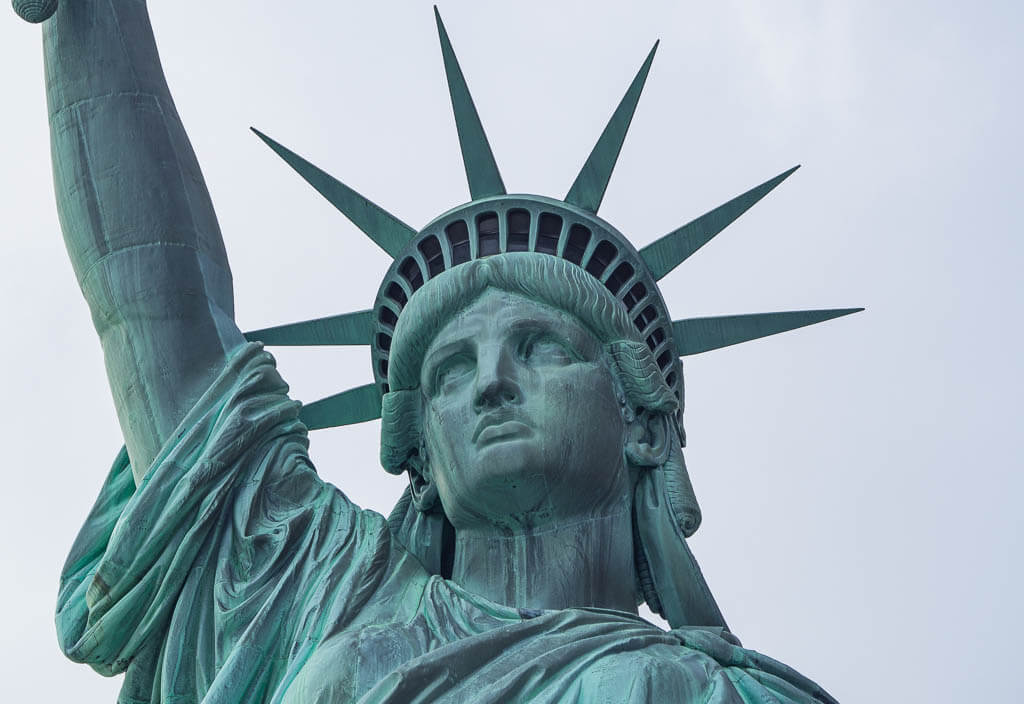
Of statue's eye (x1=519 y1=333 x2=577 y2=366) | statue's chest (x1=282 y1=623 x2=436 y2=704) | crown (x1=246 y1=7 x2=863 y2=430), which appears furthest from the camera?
crown (x1=246 y1=7 x2=863 y2=430)

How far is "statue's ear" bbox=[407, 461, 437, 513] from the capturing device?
37.7ft

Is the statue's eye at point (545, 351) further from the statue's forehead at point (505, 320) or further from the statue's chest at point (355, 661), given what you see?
the statue's chest at point (355, 661)

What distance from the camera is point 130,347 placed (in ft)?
36.8

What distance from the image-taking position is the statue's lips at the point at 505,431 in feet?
34.9

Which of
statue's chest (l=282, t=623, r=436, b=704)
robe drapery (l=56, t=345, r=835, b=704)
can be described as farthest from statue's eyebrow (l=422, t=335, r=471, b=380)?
statue's chest (l=282, t=623, r=436, b=704)

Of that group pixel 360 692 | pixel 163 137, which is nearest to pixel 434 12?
pixel 163 137

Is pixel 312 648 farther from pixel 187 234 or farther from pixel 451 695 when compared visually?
pixel 187 234

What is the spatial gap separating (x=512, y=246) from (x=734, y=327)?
130cm

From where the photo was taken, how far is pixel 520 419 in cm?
1069

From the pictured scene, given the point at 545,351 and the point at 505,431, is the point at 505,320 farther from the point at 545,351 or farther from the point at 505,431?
the point at 505,431

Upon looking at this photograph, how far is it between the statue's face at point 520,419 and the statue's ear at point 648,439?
4.2 inches

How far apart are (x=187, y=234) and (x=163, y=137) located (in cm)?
59

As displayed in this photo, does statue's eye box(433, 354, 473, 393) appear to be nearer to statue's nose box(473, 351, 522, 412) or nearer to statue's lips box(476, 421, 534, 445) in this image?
statue's nose box(473, 351, 522, 412)

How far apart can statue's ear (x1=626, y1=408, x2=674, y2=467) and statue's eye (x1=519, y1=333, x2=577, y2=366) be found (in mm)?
546
